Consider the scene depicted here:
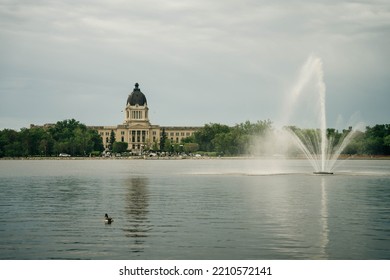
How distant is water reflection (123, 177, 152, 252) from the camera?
19.6 meters

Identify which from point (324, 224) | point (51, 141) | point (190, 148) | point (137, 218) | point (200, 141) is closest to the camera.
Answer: point (324, 224)

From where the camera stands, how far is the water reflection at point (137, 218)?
1958cm

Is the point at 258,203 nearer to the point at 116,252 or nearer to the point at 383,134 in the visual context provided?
the point at 116,252

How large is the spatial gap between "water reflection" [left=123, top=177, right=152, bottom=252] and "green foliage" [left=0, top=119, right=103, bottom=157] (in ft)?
313

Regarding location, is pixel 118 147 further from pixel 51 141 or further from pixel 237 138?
pixel 237 138

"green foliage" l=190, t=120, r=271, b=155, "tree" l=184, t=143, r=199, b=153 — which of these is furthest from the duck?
"tree" l=184, t=143, r=199, b=153

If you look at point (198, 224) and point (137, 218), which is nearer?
point (198, 224)

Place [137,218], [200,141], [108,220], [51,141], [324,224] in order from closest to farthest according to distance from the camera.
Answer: [324,224]
[108,220]
[137,218]
[51,141]
[200,141]

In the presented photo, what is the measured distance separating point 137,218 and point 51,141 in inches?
4944

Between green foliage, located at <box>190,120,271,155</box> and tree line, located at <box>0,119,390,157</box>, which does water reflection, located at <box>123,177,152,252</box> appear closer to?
tree line, located at <box>0,119,390,157</box>

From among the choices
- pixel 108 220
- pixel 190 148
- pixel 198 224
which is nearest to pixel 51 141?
pixel 190 148

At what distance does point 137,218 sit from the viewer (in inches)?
973
